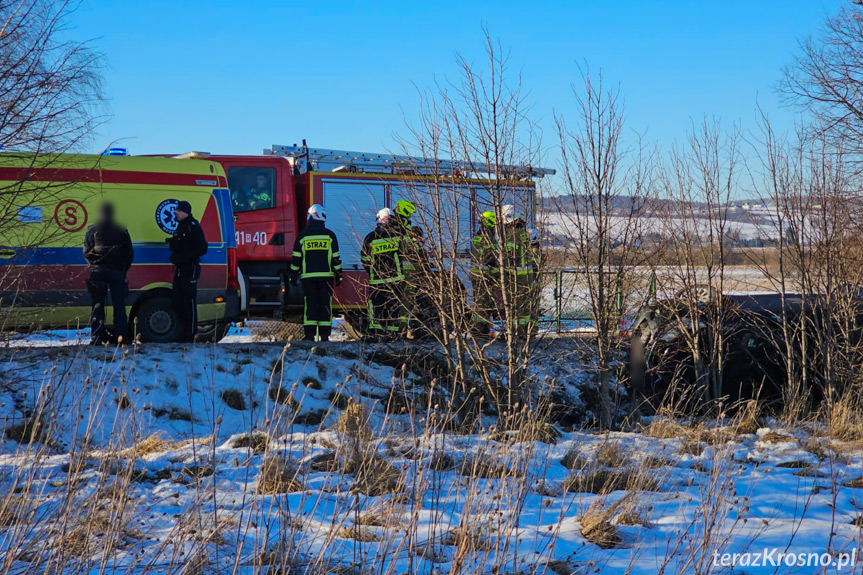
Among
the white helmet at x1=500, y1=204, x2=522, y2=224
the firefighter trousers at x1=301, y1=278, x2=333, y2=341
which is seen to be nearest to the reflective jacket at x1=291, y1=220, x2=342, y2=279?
the firefighter trousers at x1=301, y1=278, x2=333, y2=341

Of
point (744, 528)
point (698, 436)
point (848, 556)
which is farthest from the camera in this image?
point (698, 436)

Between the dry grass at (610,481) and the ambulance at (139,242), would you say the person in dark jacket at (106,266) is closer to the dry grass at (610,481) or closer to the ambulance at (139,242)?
the ambulance at (139,242)

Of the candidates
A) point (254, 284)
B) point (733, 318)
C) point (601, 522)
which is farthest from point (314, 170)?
point (601, 522)

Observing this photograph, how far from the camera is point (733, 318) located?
27.1ft

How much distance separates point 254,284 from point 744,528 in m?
8.16

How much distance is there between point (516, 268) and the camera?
6.40 m

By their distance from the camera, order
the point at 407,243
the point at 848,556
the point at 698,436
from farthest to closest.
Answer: the point at 407,243 < the point at 698,436 < the point at 848,556

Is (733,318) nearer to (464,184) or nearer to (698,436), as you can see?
(698,436)

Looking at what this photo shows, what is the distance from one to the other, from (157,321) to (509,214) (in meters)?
4.98

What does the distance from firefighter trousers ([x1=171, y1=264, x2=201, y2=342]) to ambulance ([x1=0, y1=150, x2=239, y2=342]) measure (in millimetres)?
291

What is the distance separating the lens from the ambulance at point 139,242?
8.39m

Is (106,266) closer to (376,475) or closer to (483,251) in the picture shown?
(483,251)

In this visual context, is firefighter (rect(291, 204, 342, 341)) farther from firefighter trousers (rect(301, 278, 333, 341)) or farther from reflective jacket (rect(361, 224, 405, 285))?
reflective jacket (rect(361, 224, 405, 285))

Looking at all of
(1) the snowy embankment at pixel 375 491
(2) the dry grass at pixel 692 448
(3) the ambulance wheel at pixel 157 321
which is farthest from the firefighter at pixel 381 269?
(2) the dry grass at pixel 692 448
